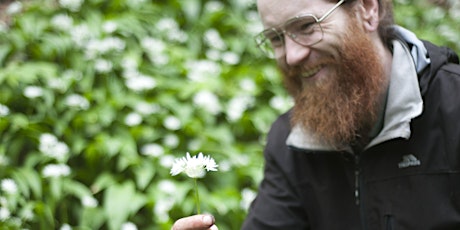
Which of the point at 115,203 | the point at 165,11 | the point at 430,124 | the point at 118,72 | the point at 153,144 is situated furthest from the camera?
the point at 165,11

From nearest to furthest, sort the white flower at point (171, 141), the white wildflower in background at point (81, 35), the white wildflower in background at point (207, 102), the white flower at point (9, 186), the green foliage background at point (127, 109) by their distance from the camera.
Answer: the white flower at point (9, 186), the green foliage background at point (127, 109), the white flower at point (171, 141), the white wildflower in background at point (207, 102), the white wildflower in background at point (81, 35)

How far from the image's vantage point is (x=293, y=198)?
8.37 ft

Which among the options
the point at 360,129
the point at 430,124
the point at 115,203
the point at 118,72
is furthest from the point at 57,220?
the point at 430,124

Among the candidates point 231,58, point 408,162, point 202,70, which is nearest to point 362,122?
point 408,162

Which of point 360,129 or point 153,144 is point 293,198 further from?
point 153,144

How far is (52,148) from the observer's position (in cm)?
387

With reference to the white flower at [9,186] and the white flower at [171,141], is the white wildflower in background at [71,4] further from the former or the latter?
the white flower at [9,186]

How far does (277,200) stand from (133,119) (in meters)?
1.81

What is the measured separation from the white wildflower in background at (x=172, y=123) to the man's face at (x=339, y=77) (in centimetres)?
184

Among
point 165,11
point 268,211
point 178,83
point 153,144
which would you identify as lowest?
point 268,211

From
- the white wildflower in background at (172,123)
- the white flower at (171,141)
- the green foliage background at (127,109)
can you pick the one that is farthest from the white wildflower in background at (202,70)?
the white flower at (171,141)

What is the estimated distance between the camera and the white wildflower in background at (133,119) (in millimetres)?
4176

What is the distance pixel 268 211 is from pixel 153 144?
165 cm

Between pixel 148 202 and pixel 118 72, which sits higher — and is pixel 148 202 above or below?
below
